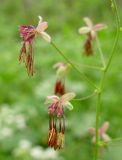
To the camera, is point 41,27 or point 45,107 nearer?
point 41,27

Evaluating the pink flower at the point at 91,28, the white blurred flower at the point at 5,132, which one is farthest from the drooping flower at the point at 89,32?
the white blurred flower at the point at 5,132

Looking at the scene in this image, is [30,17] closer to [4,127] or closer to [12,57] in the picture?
[12,57]

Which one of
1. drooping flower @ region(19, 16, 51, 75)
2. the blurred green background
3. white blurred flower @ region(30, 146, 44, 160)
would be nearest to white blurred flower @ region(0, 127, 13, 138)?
the blurred green background

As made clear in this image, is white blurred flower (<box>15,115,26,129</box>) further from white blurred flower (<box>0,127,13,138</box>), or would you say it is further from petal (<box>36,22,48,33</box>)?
petal (<box>36,22,48,33</box>)

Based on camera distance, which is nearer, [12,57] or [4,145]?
[4,145]

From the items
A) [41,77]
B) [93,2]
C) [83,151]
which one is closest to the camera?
[83,151]

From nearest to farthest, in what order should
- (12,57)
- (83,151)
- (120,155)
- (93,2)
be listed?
(120,155)
(83,151)
(12,57)
(93,2)

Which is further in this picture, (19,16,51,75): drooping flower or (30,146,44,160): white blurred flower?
(30,146,44,160): white blurred flower

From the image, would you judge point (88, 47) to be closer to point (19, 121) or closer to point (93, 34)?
point (93, 34)

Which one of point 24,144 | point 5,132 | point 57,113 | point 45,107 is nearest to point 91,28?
point 57,113

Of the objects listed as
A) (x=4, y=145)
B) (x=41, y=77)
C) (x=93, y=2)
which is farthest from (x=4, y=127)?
(x=93, y=2)

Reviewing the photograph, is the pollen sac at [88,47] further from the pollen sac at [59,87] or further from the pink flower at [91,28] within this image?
the pollen sac at [59,87]
